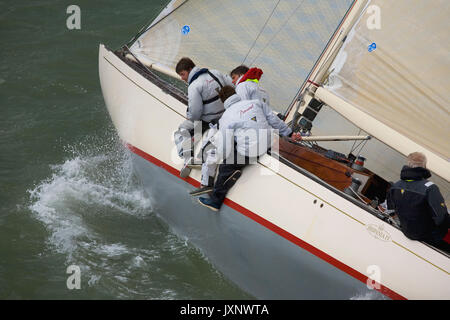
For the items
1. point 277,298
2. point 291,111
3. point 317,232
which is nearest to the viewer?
point 317,232

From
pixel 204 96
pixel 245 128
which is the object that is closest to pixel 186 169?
pixel 204 96

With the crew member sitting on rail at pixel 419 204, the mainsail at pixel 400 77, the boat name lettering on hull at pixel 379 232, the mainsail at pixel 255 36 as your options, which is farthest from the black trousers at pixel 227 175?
the mainsail at pixel 255 36

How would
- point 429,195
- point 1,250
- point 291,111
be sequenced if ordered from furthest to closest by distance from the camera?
point 291,111 < point 1,250 < point 429,195

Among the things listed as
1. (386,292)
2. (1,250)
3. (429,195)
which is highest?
(429,195)

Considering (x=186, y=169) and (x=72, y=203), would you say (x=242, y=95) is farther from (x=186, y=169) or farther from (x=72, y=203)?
(x=72, y=203)

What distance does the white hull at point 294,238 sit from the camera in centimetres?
454

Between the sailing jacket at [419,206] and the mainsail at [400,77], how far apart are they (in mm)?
509

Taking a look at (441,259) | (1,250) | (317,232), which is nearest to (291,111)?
(317,232)

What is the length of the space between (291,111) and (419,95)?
5.47ft

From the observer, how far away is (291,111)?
261 inches

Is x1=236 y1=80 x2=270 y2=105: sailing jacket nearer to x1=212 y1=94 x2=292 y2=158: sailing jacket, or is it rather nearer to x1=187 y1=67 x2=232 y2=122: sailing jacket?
x1=212 y1=94 x2=292 y2=158: sailing jacket

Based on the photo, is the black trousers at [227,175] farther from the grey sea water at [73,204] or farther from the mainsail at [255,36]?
the mainsail at [255,36]

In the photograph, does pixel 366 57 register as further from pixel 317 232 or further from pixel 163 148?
pixel 163 148

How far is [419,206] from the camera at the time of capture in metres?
4.53
